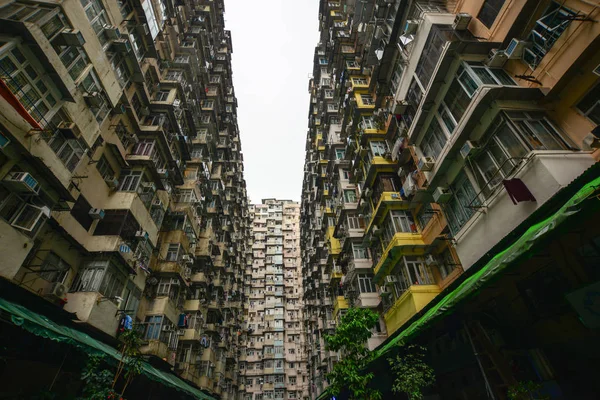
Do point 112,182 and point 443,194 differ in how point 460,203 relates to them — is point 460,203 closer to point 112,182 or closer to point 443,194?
point 443,194

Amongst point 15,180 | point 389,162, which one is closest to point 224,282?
point 389,162

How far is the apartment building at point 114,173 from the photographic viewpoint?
1020cm

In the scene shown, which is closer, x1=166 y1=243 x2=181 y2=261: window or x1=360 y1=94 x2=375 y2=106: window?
x1=166 y1=243 x2=181 y2=261: window

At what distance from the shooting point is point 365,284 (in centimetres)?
2181

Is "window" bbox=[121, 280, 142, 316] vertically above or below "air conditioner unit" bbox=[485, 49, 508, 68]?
below

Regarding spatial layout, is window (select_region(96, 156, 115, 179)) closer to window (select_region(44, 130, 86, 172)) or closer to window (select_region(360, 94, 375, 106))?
window (select_region(44, 130, 86, 172))

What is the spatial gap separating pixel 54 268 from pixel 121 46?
40.8 ft

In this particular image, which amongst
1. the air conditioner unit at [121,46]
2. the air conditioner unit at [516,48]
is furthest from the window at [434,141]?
the air conditioner unit at [121,46]

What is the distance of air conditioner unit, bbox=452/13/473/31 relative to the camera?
11805 mm

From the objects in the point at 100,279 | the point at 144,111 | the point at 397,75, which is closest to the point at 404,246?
the point at 397,75

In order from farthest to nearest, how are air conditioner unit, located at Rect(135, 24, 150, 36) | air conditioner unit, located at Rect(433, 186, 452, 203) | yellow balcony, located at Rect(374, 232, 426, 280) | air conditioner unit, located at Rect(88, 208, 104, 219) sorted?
air conditioner unit, located at Rect(135, 24, 150, 36)
yellow balcony, located at Rect(374, 232, 426, 280)
air conditioner unit, located at Rect(88, 208, 104, 219)
air conditioner unit, located at Rect(433, 186, 452, 203)

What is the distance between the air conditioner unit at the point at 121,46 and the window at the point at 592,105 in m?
20.9

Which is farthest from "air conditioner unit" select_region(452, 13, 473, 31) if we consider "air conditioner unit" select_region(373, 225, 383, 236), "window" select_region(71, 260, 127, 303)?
"window" select_region(71, 260, 127, 303)

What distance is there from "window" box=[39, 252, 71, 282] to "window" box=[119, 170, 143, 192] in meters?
5.35
